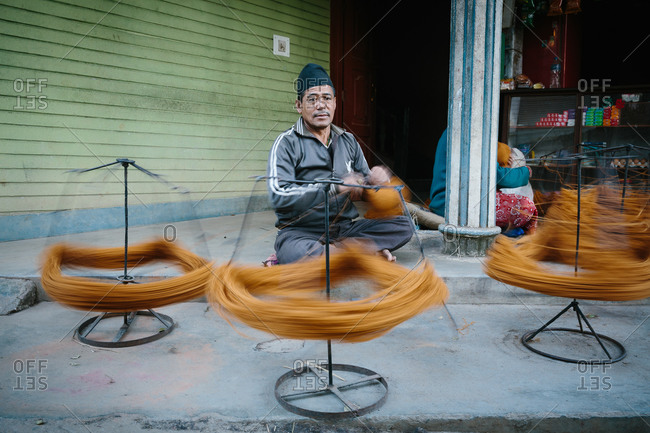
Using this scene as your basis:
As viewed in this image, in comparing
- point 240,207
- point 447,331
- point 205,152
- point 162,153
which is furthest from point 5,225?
point 447,331

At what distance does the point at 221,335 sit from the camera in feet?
8.14

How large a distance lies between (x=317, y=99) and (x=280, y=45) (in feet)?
12.4

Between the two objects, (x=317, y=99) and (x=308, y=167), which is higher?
(x=317, y=99)

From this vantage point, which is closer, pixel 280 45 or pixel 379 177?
pixel 379 177

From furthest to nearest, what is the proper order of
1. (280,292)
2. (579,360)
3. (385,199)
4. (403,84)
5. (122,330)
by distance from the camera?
(403,84) → (122,330) → (385,199) → (579,360) → (280,292)

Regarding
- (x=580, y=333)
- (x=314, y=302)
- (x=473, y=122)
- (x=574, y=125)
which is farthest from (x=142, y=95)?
(x=574, y=125)

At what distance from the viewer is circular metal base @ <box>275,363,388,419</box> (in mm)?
1691

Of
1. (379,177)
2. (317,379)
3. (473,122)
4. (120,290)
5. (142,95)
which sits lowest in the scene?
(317,379)

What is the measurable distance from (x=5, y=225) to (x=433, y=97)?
6.72m

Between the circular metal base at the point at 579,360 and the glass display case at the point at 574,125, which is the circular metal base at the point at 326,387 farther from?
the glass display case at the point at 574,125

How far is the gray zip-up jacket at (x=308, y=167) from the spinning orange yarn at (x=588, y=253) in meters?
0.85

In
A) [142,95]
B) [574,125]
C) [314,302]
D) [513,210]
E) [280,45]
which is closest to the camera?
[314,302]

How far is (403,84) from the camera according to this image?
8.77m

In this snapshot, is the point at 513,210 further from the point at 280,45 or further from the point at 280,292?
the point at 280,45
